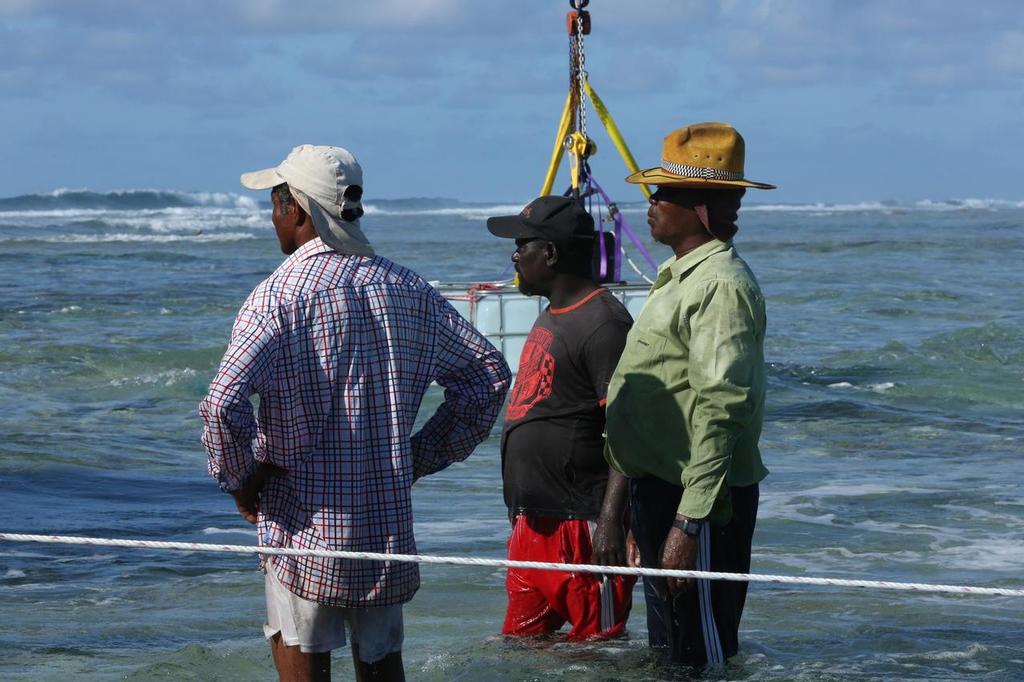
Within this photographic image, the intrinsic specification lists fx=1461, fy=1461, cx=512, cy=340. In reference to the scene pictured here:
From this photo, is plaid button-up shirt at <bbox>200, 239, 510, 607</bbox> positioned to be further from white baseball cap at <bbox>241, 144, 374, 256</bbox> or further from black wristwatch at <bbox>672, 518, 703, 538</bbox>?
black wristwatch at <bbox>672, 518, 703, 538</bbox>

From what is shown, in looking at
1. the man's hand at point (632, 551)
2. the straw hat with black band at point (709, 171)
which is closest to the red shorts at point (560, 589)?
the man's hand at point (632, 551)

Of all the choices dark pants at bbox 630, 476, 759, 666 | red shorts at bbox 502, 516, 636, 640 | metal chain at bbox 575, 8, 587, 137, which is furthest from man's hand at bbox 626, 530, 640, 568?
metal chain at bbox 575, 8, 587, 137

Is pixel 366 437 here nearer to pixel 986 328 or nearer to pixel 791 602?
pixel 791 602

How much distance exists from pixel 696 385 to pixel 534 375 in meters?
0.92

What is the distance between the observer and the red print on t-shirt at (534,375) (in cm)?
445

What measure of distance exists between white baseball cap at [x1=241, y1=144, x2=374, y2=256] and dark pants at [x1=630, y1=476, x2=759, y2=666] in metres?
1.11

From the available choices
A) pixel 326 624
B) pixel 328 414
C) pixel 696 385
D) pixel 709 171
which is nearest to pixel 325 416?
pixel 328 414

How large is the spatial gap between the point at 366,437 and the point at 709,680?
4.48ft

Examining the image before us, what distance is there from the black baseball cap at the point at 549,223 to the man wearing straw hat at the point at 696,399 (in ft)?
1.80

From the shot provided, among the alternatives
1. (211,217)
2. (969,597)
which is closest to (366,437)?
(969,597)

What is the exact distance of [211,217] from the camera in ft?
176

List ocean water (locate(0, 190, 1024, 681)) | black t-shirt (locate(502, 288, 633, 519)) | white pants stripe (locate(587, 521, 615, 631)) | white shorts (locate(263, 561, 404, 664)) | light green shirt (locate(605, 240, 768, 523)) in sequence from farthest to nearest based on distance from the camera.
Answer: ocean water (locate(0, 190, 1024, 681))
white pants stripe (locate(587, 521, 615, 631))
black t-shirt (locate(502, 288, 633, 519))
light green shirt (locate(605, 240, 768, 523))
white shorts (locate(263, 561, 404, 664))

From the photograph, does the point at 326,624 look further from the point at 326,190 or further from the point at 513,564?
the point at 326,190

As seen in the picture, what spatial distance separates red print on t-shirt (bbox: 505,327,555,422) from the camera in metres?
4.45
